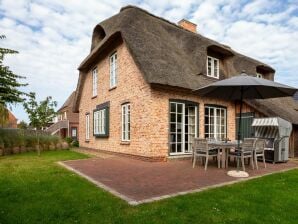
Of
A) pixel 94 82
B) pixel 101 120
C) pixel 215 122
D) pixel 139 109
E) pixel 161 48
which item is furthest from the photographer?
pixel 94 82

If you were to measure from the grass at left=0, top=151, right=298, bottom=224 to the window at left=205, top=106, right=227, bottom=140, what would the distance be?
6.02m

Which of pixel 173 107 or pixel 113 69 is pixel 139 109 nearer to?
pixel 173 107

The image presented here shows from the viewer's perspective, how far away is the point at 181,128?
10.3m

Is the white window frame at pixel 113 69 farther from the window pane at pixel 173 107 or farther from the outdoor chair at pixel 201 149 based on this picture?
the outdoor chair at pixel 201 149

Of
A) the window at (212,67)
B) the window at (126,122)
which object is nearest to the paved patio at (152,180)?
the window at (126,122)

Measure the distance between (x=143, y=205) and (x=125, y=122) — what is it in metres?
7.11

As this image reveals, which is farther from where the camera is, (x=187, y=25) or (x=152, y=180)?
(x=187, y=25)

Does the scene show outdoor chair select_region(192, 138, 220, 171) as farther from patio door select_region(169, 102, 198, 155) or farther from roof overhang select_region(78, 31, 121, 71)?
roof overhang select_region(78, 31, 121, 71)

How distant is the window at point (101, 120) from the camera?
41.5 feet

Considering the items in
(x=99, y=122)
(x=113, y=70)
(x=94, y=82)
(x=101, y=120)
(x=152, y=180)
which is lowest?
(x=152, y=180)

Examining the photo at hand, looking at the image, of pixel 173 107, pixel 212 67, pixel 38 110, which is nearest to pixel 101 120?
pixel 38 110

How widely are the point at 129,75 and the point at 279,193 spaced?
739 cm

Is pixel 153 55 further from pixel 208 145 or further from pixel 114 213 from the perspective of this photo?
pixel 114 213

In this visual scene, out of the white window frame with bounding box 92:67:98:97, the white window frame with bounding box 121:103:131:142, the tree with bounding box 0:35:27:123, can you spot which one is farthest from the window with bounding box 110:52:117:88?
the tree with bounding box 0:35:27:123
